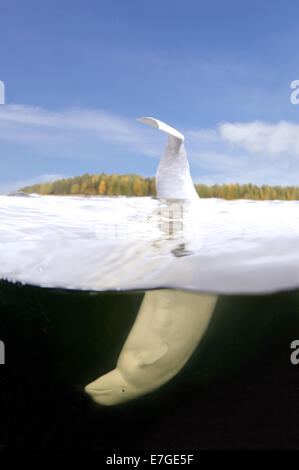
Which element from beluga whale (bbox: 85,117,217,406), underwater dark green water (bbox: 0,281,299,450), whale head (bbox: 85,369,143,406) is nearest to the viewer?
beluga whale (bbox: 85,117,217,406)

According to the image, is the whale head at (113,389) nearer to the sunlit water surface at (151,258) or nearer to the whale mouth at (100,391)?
the whale mouth at (100,391)

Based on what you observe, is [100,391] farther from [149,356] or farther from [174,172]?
[174,172]

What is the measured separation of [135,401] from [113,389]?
38cm

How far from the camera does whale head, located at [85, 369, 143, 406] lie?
2.91 meters

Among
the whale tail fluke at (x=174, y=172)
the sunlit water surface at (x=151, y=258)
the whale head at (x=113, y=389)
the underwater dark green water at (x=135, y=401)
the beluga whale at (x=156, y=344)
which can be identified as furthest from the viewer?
the whale tail fluke at (x=174, y=172)

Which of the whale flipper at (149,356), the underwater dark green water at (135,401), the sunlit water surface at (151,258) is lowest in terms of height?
the underwater dark green water at (135,401)

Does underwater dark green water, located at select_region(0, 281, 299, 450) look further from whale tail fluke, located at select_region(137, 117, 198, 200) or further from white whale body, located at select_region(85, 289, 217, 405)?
whale tail fluke, located at select_region(137, 117, 198, 200)

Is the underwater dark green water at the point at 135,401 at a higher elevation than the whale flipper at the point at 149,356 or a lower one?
lower

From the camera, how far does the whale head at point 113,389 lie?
9.54ft

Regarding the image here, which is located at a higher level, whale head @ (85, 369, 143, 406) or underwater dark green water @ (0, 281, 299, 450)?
whale head @ (85, 369, 143, 406)

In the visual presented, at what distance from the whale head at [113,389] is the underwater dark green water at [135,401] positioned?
296mm

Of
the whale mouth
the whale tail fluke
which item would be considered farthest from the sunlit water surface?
the whale tail fluke

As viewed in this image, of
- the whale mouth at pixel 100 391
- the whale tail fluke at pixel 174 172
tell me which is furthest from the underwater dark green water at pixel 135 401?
the whale tail fluke at pixel 174 172
